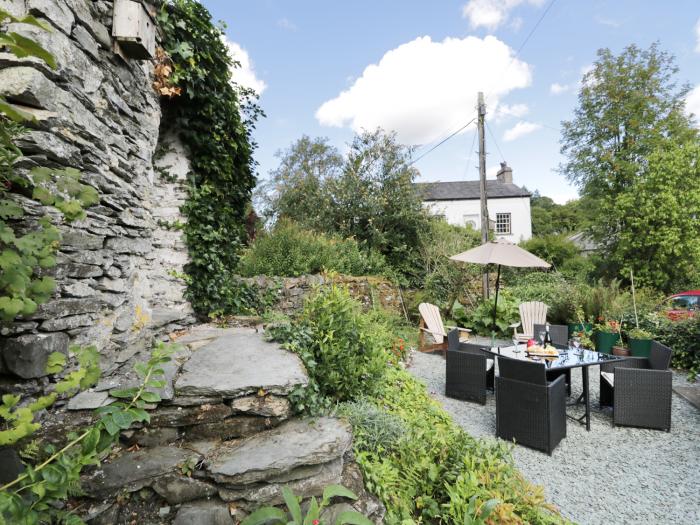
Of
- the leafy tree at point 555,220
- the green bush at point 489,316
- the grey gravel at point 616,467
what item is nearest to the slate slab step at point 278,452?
the grey gravel at point 616,467

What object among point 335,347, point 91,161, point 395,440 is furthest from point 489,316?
point 91,161

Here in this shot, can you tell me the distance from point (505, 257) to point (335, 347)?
3.27 m

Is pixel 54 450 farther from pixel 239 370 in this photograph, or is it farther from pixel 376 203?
pixel 376 203

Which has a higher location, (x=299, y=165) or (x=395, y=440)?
(x=299, y=165)

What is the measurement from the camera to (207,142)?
152 inches

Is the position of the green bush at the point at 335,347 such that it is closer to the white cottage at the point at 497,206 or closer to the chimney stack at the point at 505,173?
the white cottage at the point at 497,206

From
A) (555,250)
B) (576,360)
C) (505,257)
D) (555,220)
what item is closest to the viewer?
(576,360)

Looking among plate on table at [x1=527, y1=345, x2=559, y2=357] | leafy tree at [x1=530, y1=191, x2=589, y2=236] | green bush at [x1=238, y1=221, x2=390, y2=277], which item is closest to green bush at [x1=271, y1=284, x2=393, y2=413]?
plate on table at [x1=527, y1=345, x2=559, y2=357]

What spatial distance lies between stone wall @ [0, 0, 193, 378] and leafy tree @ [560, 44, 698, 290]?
12.4 meters

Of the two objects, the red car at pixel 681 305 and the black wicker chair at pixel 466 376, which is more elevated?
the red car at pixel 681 305

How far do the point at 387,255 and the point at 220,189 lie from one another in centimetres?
693

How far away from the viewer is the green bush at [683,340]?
18.2ft

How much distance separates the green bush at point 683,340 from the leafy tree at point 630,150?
5.17 meters

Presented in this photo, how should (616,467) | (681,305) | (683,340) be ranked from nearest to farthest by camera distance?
(616,467) < (683,340) < (681,305)
